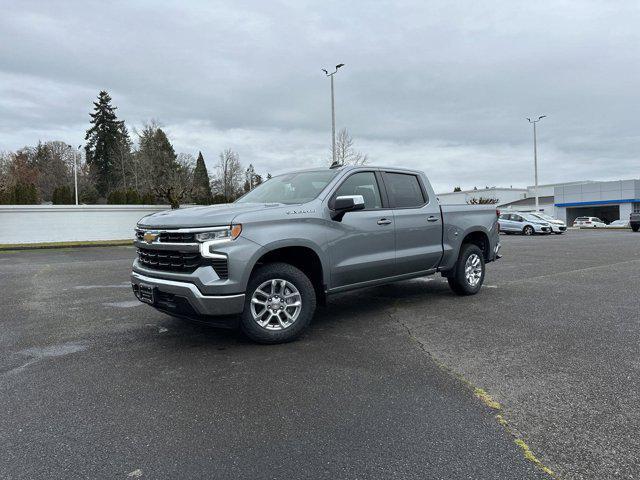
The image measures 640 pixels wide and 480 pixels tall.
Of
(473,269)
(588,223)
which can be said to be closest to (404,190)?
(473,269)

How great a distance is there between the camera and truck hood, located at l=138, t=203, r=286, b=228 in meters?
4.57

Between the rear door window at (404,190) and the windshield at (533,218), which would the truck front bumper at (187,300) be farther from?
the windshield at (533,218)

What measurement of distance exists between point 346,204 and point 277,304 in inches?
52.4

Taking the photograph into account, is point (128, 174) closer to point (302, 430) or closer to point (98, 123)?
point (98, 123)

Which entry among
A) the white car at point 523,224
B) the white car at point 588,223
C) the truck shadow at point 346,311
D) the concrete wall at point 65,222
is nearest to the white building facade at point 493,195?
Result: the white car at point 588,223

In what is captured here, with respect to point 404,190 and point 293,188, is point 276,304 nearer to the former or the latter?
point 293,188

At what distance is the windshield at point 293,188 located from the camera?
5684 mm

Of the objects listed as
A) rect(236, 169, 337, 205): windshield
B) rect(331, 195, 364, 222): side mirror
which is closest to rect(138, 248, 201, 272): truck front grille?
rect(236, 169, 337, 205): windshield

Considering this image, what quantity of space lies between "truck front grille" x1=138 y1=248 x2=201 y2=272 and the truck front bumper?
0.52 feet

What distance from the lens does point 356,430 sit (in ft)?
10.1

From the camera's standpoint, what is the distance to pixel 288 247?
5023 mm

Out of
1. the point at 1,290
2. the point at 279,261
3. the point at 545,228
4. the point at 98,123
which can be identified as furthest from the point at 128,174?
the point at 279,261

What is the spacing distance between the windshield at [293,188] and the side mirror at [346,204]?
34 centimetres

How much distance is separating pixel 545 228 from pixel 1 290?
3014 centimetres
